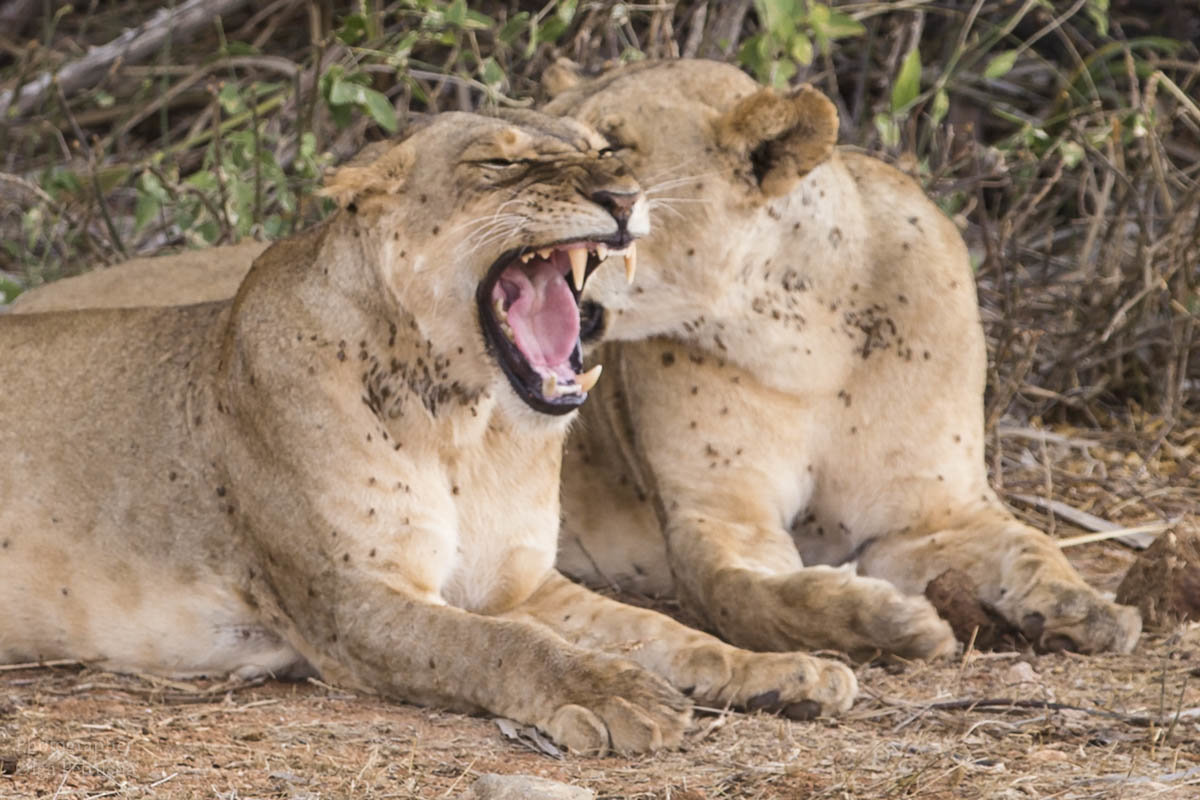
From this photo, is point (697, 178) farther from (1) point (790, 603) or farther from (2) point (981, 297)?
(2) point (981, 297)

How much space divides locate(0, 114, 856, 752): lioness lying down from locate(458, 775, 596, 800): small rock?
31 centimetres

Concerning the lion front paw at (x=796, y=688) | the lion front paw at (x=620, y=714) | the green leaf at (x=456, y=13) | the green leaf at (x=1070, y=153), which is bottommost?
the lion front paw at (x=796, y=688)

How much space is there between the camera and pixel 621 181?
10.3ft

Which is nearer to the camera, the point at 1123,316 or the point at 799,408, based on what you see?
the point at 799,408

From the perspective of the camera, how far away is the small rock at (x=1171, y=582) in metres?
3.65

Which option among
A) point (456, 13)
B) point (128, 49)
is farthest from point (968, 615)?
point (128, 49)

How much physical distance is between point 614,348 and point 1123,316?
73.5 inches

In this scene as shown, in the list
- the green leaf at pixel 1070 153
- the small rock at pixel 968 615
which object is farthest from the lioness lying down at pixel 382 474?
the green leaf at pixel 1070 153

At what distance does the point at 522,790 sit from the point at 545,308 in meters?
1.01

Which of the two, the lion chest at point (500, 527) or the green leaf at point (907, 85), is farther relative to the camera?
the green leaf at point (907, 85)

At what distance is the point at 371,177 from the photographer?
10.4ft

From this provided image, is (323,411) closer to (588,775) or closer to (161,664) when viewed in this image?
(161,664)

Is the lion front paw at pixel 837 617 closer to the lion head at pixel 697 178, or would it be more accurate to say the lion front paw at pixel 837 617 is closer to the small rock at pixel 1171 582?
the small rock at pixel 1171 582

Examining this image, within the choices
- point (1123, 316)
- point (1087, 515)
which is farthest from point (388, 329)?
point (1123, 316)
